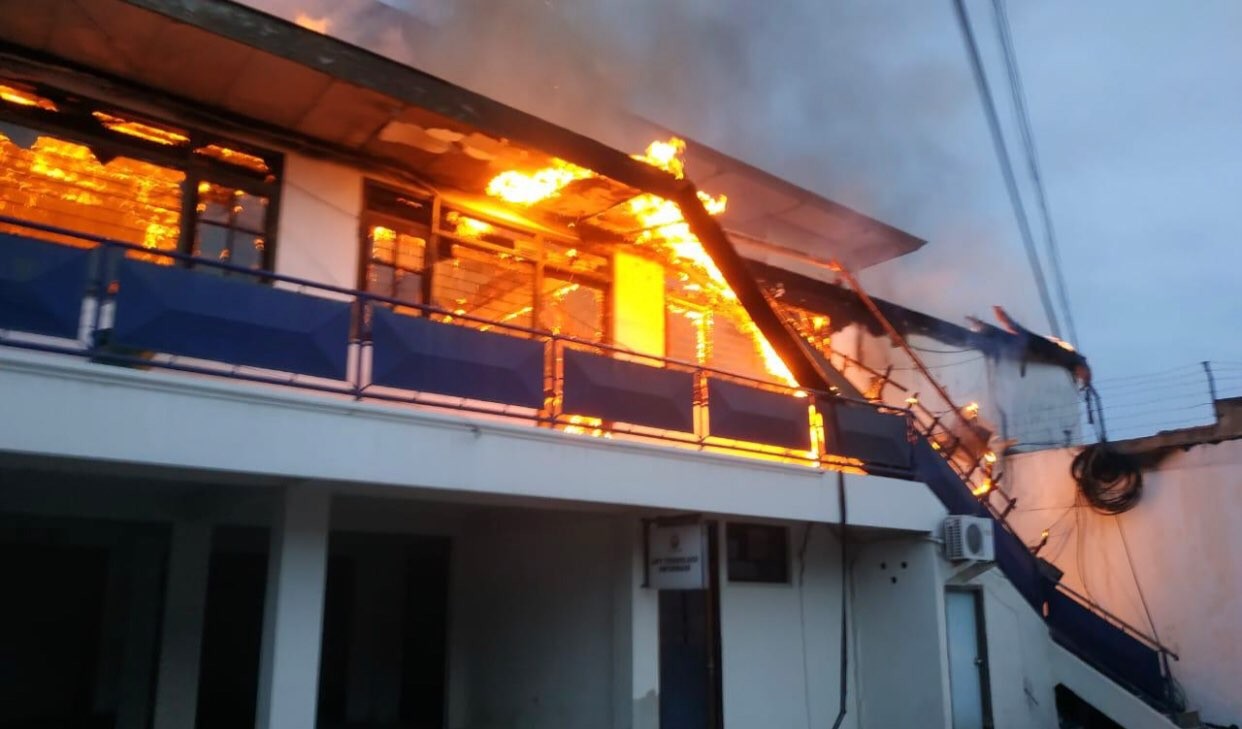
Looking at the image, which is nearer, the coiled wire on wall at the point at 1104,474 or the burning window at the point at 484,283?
the burning window at the point at 484,283

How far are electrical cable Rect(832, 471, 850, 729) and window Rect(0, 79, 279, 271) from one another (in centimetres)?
646

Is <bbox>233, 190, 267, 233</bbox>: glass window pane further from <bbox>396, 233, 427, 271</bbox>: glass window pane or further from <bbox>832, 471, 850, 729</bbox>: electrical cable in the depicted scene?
<bbox>832, 471, 850, 729</bbox>: electrical cable

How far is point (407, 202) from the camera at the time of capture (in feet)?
34.4

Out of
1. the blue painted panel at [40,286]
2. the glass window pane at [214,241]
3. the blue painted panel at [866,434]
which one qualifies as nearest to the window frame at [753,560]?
the blue painted panel at [866,434]

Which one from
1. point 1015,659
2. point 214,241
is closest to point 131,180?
point 214,241

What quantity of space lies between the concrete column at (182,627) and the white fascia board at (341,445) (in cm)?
244

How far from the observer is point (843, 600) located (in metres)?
11.6

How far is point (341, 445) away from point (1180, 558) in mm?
12690

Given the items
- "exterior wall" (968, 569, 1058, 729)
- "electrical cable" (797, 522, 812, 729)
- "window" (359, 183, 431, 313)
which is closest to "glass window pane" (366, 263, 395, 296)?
"window" (359, 183, 431, 313)

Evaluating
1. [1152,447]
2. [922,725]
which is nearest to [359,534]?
[922,725]

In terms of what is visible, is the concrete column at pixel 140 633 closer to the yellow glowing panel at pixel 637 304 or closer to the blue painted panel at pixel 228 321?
the blue painted panel at pixel 228 321

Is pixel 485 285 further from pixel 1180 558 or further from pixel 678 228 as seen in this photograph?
pixel 1180 558

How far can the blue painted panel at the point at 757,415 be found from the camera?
9648mm

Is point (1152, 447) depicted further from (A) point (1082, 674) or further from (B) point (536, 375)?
(B) point (536, 375)
